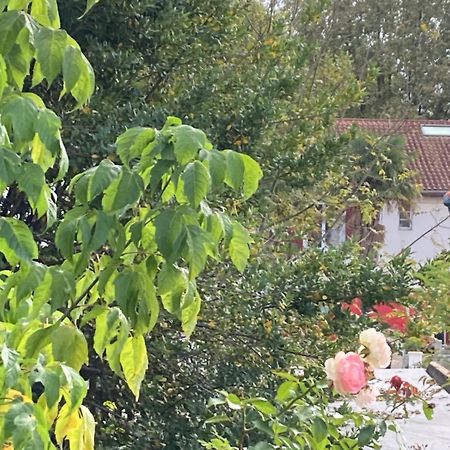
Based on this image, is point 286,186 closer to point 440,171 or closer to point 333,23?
point 333,23

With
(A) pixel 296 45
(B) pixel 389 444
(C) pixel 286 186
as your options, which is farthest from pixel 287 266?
(B) pixel 389 444

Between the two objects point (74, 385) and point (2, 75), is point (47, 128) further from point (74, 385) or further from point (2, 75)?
point (74, 385)

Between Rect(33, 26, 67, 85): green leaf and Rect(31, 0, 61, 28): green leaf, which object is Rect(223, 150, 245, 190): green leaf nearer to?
Rect(33, 26, 67, 85): green leaf

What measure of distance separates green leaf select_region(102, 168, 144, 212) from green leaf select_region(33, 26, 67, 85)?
228mm

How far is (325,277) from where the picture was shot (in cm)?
430

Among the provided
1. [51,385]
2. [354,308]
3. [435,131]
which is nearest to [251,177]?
[51,385]

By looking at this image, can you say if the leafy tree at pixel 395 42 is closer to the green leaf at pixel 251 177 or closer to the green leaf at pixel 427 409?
the green leaf at pixel 427 409

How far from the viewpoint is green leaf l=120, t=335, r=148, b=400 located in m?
1.99

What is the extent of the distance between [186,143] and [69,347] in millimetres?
507

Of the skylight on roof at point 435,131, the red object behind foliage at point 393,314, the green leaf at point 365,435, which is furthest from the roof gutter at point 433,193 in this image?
the green leaf at point 365,435

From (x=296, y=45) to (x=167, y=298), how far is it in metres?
3.25

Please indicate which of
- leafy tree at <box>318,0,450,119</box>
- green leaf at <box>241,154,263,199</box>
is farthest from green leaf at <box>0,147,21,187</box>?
leafy tree at <box>318,0,450,119</box>

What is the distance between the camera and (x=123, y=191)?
5.68 feet

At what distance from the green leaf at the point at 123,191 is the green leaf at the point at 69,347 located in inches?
12.3
